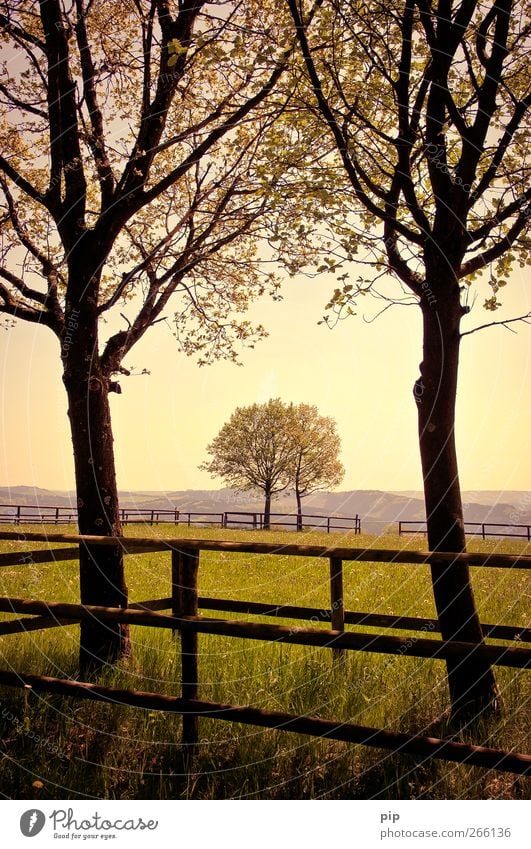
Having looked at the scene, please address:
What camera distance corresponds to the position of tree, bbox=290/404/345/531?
52250 millimetres

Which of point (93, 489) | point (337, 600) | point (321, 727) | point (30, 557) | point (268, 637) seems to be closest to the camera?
point (321, 727)

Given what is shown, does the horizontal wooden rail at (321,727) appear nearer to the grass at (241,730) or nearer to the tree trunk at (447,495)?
the grass at (241,730)

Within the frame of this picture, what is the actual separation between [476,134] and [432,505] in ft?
12.0

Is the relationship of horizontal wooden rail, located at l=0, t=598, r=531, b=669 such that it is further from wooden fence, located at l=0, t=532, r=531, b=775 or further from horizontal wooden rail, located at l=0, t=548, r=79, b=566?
horizontal wooden rail, located at l=0, t=548, r=79, b=566

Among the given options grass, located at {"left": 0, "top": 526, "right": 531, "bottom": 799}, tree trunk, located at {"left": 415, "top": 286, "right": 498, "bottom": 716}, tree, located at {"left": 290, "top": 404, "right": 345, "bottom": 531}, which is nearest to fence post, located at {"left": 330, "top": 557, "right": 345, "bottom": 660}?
grass, located at {"left": 0, "top": 526, "right": 531, "bottom": 799}

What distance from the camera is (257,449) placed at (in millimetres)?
52719

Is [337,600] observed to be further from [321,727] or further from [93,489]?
[93,489]

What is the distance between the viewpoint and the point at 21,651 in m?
8.16

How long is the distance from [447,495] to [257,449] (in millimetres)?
46513

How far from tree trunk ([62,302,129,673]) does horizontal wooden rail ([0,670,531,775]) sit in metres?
1.56

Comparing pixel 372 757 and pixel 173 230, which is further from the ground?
pixel 173 230

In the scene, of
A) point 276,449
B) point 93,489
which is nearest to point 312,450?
point 276,449

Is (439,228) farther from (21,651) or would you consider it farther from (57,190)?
(21,651)
